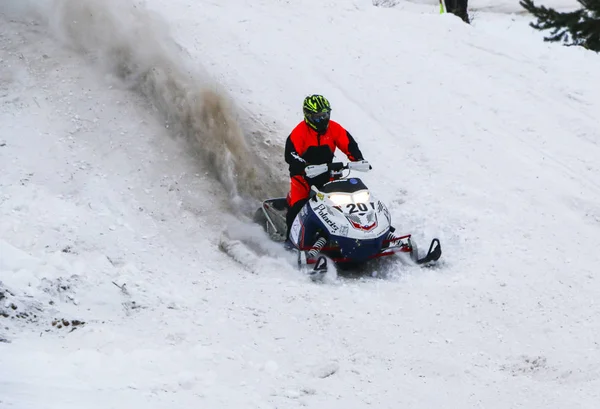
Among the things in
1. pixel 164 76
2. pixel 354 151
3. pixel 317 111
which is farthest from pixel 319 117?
pixel 164 76

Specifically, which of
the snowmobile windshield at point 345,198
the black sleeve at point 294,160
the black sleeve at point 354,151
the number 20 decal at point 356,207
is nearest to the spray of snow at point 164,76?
the black sleeve at point 294,160

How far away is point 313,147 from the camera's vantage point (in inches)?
413

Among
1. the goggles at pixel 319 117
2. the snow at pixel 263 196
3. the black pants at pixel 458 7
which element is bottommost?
the black pants at pixel 458 7

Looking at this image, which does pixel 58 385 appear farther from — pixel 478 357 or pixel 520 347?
pixel 520 347

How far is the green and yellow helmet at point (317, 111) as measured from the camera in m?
10.2

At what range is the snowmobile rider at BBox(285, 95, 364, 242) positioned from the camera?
10.3m

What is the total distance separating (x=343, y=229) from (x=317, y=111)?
1778 mm

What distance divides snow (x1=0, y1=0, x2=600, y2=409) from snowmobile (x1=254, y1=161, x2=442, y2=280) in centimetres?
33

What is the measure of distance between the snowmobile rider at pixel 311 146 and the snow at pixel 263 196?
3.19 ft

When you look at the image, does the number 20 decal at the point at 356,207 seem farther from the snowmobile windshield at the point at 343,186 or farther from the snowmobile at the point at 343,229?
the snowmobile windshield at the point at 343,186

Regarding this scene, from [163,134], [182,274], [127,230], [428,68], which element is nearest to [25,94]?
[163,134]

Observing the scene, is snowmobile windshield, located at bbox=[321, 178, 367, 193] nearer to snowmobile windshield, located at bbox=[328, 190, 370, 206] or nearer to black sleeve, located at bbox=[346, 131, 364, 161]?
snowmobile windshield, located at bbox=[328, 190, 370, 206]

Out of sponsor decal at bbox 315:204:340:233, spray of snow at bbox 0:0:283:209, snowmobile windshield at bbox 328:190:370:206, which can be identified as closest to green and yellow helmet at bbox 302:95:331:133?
snowmobile windshield at bbox 328:190:370:206

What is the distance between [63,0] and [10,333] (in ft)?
32.3
